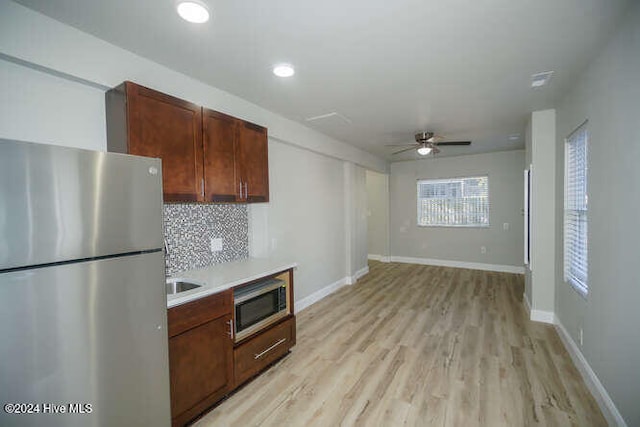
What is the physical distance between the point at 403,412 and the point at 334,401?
52 centimetres

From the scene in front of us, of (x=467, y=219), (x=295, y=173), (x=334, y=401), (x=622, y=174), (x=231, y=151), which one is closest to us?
(x=622, y=174)

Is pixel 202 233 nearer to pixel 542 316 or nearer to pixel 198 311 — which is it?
pixel 198 311

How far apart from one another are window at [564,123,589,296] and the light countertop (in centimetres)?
278

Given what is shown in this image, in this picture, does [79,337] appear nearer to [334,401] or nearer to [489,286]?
[334,401]

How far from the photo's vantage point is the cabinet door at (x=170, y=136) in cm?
188

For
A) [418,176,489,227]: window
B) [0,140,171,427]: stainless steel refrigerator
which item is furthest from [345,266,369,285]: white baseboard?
[0,140,171,427]: stainless steel refrigerator

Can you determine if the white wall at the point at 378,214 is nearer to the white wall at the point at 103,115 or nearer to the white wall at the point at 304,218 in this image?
the white wall at the point at 304,218

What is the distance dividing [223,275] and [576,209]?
3.47 metres

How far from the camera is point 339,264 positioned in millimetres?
5352

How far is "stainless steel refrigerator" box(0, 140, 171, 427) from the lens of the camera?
1.11 metres

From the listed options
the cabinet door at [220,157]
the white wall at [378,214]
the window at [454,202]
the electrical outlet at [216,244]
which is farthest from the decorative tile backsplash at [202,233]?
the window at [454,202]

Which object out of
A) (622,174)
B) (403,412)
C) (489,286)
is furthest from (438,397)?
(489,286)


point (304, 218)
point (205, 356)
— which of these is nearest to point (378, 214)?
point (304, 218)

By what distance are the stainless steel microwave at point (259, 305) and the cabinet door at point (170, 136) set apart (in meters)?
0.90
